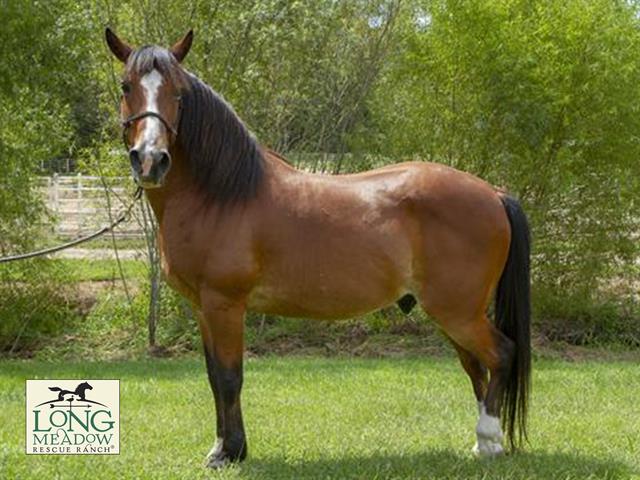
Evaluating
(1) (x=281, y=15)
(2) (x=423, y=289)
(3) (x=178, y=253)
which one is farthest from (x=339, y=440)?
(1) (x=281, y=15)

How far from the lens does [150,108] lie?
13.2 ft

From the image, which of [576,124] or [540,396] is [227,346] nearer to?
[540,396]

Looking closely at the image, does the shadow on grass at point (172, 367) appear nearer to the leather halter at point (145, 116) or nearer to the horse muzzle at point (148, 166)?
the leather halter at point (145, 116)

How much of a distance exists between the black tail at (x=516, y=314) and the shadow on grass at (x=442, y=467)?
22 cm

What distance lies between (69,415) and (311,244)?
4.68 ft

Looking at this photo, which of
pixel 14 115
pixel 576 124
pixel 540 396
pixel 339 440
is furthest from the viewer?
pixel 576 124

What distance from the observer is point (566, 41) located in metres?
9.89

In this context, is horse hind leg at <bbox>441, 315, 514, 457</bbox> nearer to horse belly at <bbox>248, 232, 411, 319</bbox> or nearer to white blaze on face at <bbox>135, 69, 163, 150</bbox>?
horse belly at <bbox>248, 232, 411, 319</bbox>

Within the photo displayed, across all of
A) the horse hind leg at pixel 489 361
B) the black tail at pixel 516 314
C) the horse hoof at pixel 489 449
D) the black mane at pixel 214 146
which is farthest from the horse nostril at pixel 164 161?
the horse hoof at pixel 489 449

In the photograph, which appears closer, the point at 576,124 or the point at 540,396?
the point at 540,396

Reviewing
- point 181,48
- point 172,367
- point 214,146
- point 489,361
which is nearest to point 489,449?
point 489,361

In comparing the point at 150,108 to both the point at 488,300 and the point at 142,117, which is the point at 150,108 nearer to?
the point at 142,117

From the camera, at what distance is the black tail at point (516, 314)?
180 inches

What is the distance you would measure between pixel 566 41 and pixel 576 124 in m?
0.96
